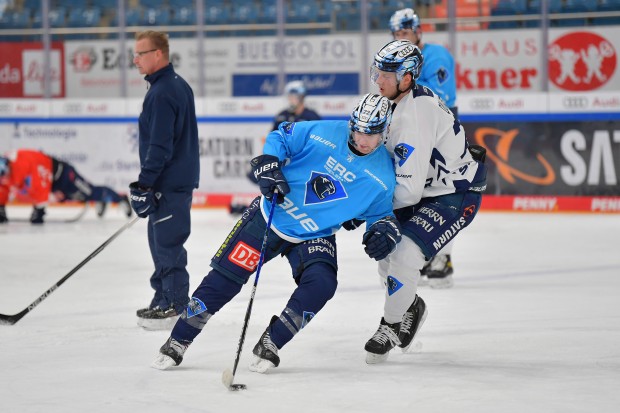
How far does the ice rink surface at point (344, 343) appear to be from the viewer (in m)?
3.72

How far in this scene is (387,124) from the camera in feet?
13.6

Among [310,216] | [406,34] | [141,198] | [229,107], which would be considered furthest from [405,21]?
[229,107]

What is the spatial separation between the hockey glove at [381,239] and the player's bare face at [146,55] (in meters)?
1.64

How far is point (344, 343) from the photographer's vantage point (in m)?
4.77

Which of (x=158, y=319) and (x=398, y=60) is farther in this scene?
(x=158, y=319)

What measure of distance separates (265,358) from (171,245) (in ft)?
4.03

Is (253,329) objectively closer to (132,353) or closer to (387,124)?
(132,353)

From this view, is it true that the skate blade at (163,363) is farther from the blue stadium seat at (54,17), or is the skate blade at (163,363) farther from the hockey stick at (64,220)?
the blue stadium seat at (54,17)

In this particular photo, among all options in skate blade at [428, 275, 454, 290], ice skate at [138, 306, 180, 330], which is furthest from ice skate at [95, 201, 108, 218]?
ice skate at [138, 306, 180, 330]

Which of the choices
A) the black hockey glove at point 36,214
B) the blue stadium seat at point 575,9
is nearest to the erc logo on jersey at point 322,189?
the black hockey glove at point 36,214

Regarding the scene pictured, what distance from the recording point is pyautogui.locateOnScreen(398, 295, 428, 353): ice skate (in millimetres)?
4504

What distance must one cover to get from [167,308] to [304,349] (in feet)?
2.97

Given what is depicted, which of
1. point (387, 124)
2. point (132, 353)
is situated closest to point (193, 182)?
point (132, 353)

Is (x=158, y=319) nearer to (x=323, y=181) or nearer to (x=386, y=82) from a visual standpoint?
(x=323, y=181)
